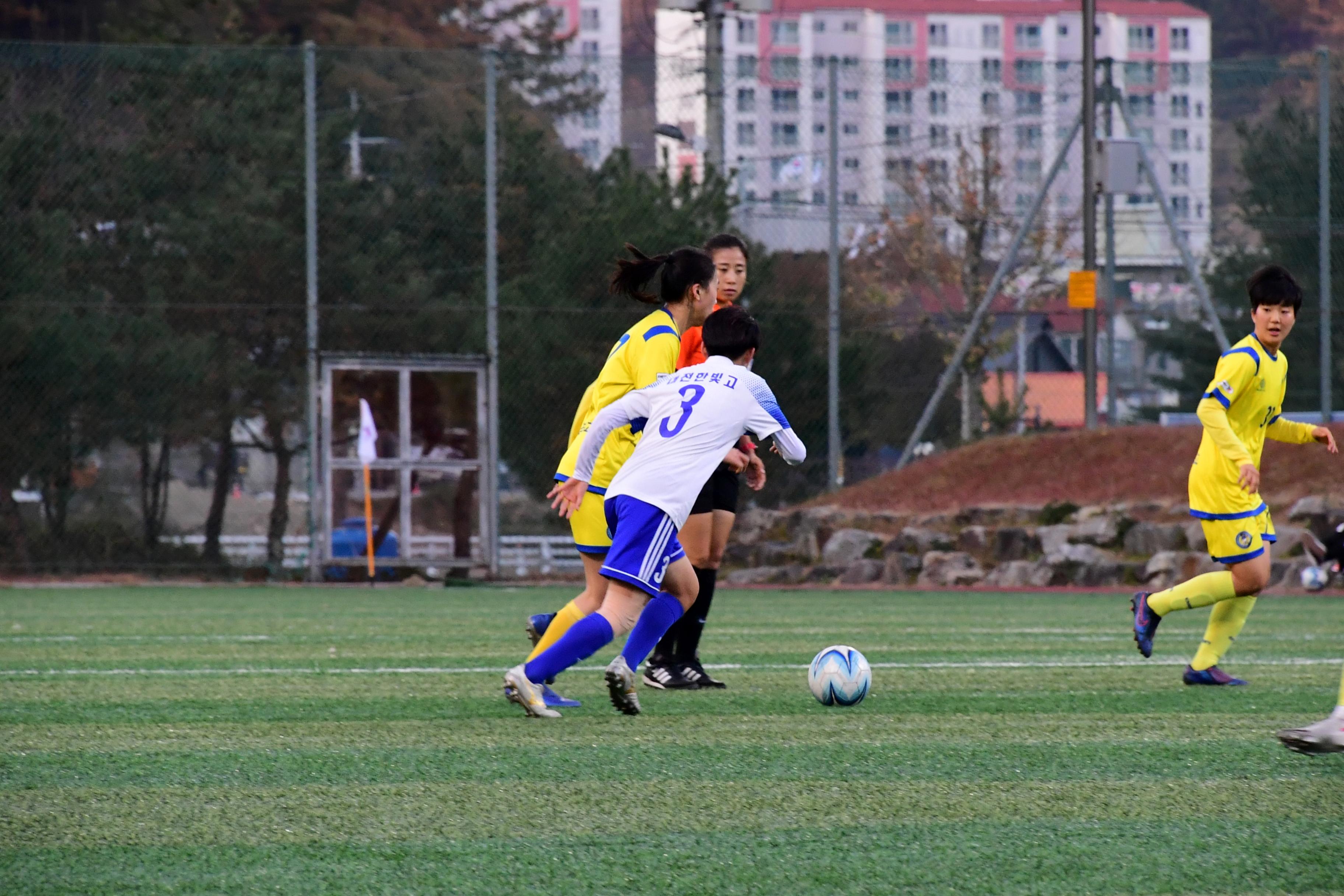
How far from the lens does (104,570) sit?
16109mm

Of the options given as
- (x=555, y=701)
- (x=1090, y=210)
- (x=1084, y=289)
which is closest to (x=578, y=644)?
(x=555, y=701)

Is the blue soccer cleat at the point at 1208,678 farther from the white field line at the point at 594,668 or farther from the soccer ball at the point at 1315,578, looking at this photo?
the soccer ball at the point at 1315,578

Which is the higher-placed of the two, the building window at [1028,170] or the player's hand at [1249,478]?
the building window at [1028,170]

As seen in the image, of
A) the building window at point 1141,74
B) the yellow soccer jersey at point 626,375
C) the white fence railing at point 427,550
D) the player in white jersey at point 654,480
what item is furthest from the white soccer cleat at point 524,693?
the building window at point 1141,74

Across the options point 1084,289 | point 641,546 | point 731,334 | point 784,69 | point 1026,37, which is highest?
point 1026,37

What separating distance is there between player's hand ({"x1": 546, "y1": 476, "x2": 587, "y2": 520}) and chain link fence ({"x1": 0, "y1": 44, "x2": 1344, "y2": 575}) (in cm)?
1056

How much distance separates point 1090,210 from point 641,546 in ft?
42.7

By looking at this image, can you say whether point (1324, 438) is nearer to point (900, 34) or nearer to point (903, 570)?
point (903, 570)

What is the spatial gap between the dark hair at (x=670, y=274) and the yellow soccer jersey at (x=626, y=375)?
3.5 inches

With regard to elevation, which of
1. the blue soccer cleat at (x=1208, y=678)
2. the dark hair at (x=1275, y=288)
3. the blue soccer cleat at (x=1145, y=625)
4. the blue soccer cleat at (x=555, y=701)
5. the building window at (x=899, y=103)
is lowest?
the blue soccer cleat at (x=1208, y=678)

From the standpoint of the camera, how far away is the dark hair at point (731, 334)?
5.64 m

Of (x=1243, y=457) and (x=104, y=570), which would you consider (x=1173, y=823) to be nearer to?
(x=1243, y=457)

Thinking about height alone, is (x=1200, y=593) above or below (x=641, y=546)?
below

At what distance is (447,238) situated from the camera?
55.5 feet
